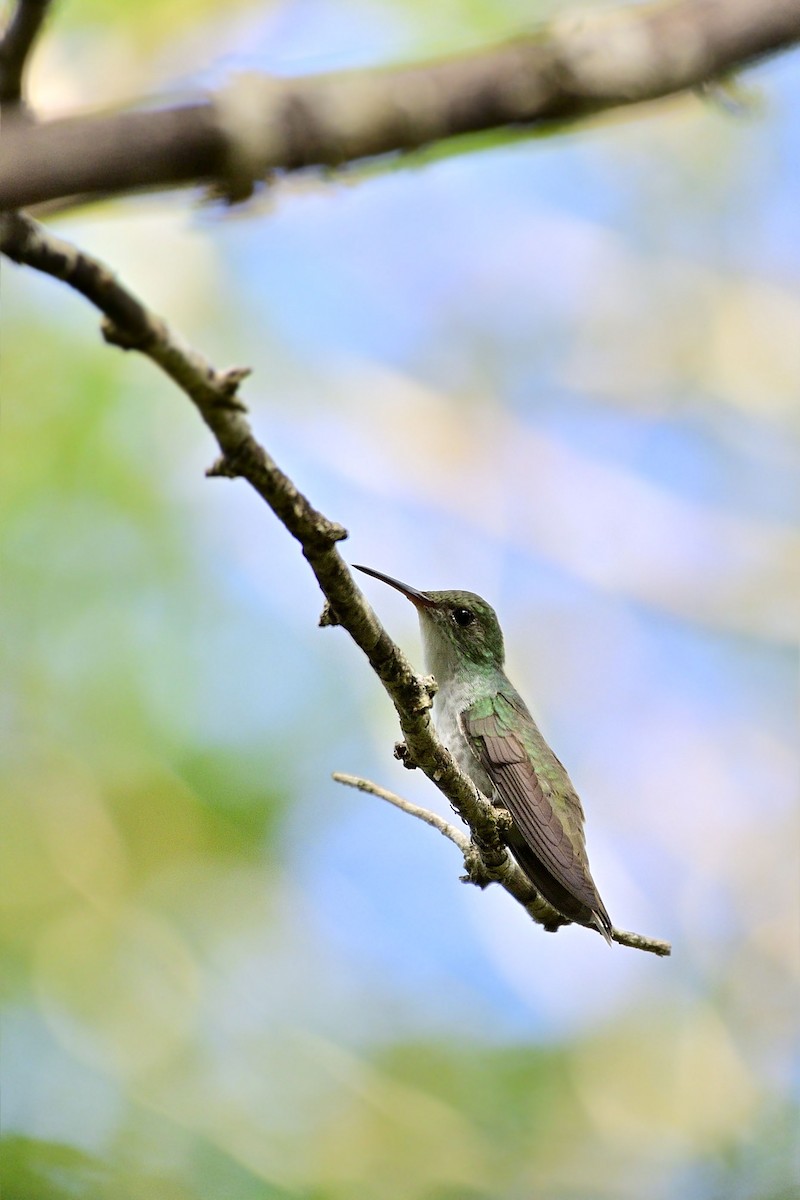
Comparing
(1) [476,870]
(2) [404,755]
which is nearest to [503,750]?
(1) [476,870]

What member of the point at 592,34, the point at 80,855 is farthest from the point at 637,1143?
the point at 592,34

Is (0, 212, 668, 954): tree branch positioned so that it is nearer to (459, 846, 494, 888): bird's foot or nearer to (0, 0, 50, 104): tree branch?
(459, 846, 494, 888): bird's foot

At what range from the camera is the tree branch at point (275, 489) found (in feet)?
7.04

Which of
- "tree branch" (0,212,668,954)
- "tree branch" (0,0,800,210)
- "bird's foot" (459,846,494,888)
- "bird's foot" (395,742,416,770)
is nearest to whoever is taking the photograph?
"tree branch" (0,0,800,210)

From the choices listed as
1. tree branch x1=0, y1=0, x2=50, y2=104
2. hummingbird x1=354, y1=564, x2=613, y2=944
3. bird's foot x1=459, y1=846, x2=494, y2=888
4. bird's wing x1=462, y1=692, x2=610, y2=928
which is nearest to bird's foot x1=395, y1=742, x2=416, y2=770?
bird's foot x1=459, y1=846, x2=494, y2=888

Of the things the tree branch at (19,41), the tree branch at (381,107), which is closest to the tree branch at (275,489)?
the tree branch at (19,41)

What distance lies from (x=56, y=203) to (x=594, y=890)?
18.0 feet

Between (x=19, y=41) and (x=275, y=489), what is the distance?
4.19 feet

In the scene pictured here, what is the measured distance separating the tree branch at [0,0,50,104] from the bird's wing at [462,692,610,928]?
4955 mm

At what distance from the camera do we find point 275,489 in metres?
3.08

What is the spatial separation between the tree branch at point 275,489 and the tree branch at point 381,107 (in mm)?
543

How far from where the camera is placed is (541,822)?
6.86 m

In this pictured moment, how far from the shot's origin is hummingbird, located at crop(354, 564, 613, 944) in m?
6.38

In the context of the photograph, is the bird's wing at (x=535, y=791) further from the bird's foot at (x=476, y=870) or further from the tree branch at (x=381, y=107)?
the tree branch at (x=381, y=107)
